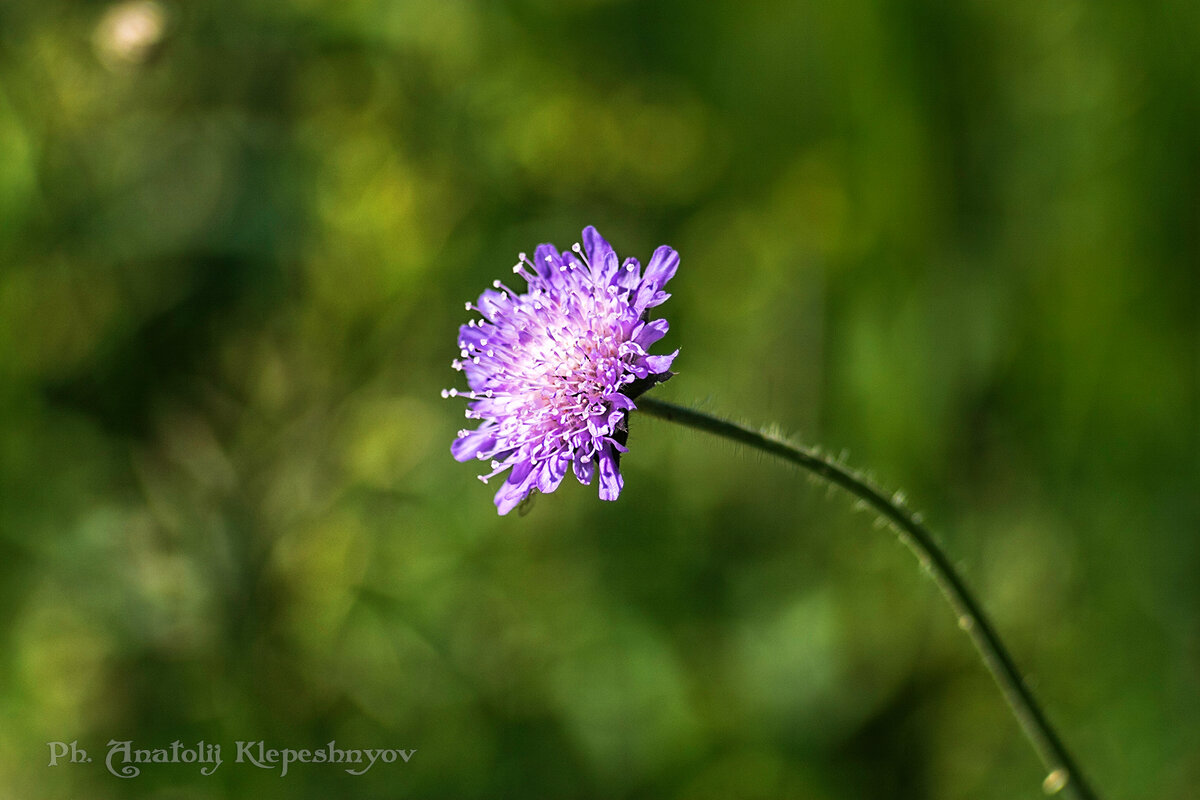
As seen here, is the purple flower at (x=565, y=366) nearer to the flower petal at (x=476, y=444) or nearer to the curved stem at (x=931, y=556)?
the flower petal at (x=476, y=444)

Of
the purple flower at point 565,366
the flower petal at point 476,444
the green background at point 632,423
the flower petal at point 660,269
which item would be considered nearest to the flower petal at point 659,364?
the purple flower at point 565,366

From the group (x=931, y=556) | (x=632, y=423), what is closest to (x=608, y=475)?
(x=931, y=556)

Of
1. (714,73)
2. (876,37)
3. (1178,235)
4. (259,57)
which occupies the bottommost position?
(1178,235)

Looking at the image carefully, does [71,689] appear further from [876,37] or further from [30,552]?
[876,37]

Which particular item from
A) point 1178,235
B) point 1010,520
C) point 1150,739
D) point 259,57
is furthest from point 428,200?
point 1150,739

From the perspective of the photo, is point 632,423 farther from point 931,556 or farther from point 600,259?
point 931,556
